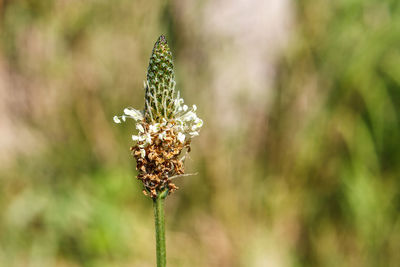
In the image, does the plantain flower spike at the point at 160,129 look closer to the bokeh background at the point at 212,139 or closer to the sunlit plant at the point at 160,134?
the sunlit plant at the point at 160,134

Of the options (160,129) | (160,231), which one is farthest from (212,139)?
(160,231)

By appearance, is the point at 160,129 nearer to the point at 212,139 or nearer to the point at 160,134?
the point at 160,134

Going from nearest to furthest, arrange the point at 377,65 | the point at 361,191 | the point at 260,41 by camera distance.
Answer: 1. the point at 361,191
2. the point at 377,65
3. the point at 260,41

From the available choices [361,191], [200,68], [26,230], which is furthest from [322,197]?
[26,230]

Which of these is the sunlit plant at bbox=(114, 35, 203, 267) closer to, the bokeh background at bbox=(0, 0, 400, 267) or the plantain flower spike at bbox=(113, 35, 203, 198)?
the plantain flower spike at bbox=(113, 35, 203, 198)

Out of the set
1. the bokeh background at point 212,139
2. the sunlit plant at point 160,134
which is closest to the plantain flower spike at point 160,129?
the sunlit plant at point 160,134

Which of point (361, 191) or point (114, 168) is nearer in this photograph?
point (361, 191)

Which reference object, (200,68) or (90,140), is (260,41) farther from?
(90,140)

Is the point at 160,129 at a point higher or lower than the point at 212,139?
lower
